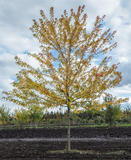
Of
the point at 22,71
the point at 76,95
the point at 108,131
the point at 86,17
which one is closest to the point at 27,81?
the point at 22,71

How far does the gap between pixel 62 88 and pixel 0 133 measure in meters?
10.7

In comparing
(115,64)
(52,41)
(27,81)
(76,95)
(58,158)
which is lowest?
(58,158)

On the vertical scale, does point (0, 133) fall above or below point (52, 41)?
below

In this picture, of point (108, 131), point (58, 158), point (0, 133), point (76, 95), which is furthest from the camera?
point (0, 133)

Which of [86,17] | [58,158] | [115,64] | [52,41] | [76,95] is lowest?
[58,158]

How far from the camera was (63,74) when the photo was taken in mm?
8977

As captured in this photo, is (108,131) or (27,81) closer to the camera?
(27,81)

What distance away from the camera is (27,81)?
8.93 meters

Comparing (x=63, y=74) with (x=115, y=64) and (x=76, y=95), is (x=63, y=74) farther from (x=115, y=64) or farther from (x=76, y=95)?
(x=115, y=64)

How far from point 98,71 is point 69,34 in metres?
1.83

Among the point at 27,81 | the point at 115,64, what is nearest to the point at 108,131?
the point at 115,64

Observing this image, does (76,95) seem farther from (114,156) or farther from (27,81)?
(114,156)

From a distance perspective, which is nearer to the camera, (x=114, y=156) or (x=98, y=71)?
(x=114, y=156)

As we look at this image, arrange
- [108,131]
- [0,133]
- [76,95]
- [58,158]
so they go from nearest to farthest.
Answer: [58,158] < [76,95] < [108,131] < [0,133]
